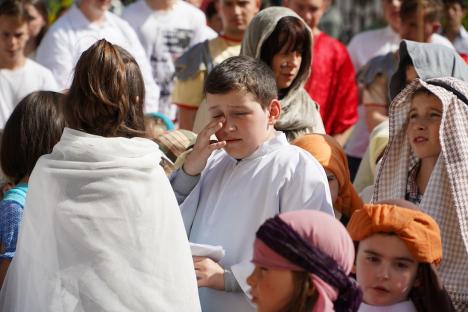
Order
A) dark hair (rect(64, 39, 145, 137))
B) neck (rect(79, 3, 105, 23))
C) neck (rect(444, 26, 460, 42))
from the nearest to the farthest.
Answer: dark hair (rect(64, 39, 145, 137))
neck (rect(79, 3, 105, 23))
neck (rect(444, 26, 460, 42))

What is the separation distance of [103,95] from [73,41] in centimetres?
453

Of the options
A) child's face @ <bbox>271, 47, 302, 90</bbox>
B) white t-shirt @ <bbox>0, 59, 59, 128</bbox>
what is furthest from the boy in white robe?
white t-shirt @ <bbox>0, 59, 59, 128</bbox>

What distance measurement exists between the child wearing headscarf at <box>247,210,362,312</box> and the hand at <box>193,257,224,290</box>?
3.05 ft

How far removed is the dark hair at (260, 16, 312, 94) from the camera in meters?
6.64

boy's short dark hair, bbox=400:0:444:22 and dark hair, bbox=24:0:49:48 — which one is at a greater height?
boy's short dark hair, bbox=400:0:444:22

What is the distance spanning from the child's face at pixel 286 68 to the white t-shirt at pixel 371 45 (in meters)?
3.81

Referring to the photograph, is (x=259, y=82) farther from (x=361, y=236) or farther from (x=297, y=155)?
(x=361, y=236)

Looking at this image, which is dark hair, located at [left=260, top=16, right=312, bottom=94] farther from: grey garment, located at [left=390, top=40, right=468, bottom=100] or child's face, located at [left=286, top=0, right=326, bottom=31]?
child's face, located at [left=286, top=0, right=326, bottom=31]

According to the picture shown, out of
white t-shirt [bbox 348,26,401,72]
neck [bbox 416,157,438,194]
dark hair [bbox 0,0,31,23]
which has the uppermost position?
dark hair [bbox 0,0,31,23]

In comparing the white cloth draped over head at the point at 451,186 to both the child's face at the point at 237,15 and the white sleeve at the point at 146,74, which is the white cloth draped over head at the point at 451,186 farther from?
the white sleeve at the point at 146,74

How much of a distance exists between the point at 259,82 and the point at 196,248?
765 millimetres

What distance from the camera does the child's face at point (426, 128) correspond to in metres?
5.52

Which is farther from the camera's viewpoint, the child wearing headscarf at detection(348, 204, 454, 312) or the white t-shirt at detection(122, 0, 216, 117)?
the white t-shirt at detection(122, 0, 216, 117)

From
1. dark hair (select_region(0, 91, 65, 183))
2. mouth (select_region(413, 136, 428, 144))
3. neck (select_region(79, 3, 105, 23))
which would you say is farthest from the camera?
neck (select_region(79, 3, 105, 23))
